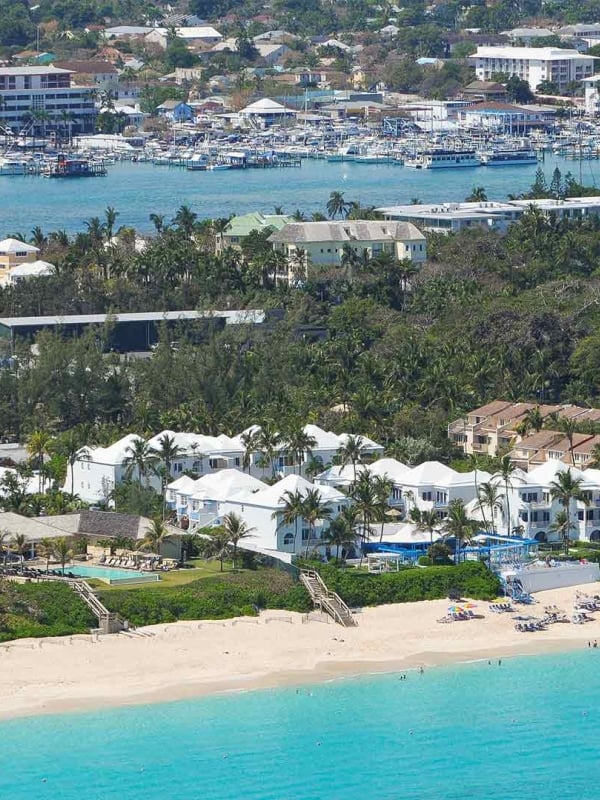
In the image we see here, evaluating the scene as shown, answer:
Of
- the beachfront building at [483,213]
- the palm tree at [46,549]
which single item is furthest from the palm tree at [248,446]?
the beachfront building at [483,213]

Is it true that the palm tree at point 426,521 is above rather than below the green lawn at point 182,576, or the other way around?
above

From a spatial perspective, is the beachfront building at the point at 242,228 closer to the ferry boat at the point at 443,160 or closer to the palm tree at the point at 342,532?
the palm tree at the point at 342,532

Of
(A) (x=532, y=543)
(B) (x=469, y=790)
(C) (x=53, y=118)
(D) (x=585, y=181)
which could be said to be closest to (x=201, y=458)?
(A) (x=532, y=543)

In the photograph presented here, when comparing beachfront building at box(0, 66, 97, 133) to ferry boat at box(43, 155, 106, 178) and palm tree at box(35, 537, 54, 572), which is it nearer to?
ferry boat at box(43, 155, 106, 178)

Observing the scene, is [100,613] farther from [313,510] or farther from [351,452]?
[351,452]

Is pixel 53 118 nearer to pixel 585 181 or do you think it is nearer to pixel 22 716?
pixel 585 181
